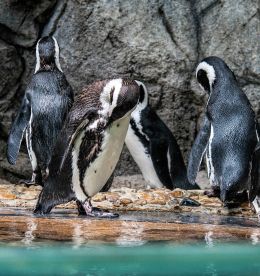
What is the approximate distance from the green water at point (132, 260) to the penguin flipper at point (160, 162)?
379 cm

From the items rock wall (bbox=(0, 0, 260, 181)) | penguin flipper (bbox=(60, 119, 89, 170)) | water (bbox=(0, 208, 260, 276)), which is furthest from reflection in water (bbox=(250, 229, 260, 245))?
rock wall (bbox=(0, 0, 260, 181))

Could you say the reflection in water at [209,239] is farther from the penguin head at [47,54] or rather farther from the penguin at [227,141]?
the penguin head at [47,54]

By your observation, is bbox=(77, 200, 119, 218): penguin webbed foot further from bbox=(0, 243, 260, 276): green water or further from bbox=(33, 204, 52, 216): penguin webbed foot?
bbox=(0, 243, 260, 276): green water

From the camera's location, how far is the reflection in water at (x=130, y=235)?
3.59 m

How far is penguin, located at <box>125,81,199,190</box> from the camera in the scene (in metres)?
7.29

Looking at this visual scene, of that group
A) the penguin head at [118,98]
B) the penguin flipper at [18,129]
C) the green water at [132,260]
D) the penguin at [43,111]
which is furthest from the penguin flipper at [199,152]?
the green water at [132,260]

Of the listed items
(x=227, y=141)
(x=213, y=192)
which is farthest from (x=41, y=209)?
(x=227, y=141)

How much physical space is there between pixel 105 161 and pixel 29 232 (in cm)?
82

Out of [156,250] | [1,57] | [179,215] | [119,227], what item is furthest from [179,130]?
[156,250]

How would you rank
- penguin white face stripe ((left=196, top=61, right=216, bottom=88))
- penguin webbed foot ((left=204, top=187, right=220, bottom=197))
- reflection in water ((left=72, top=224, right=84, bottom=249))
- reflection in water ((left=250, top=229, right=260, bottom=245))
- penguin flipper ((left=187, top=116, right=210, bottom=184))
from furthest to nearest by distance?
penguin white face stripe ((left=196, top=61, right=216, bottom=88)) < penguin flipper ((left=187, top=116, right=210, bottom=184)) < penguin webbed foot ((left=204, top=187, right=220, bottom=197)) < reflection in water ((left=250, top=229, right=260, bottom=245)) < reflection in water ((left=72, top=224, right=84, bottom=249))

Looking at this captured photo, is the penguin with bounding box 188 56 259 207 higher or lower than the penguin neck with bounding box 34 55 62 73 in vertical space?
lower

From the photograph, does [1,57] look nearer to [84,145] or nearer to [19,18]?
[19,18]

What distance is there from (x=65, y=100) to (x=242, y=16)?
2059 mm

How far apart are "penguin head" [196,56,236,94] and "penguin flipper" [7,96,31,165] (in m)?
1.33
